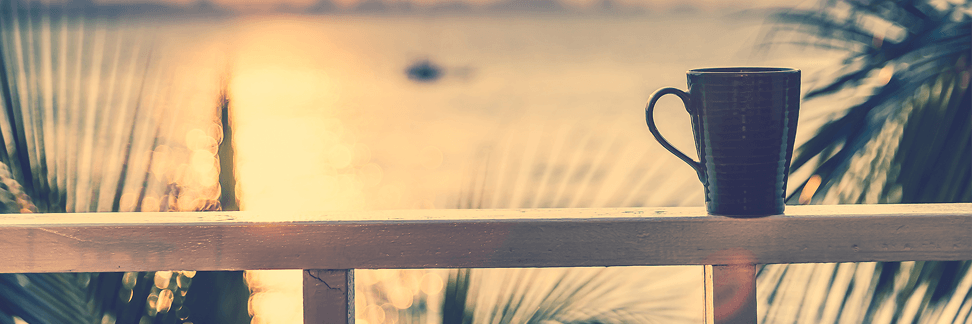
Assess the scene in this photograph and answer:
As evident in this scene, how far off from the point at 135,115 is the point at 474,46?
68.0 inches

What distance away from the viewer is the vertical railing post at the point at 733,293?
0.46m

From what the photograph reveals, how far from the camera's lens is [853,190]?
1108 mm

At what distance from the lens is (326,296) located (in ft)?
1.53

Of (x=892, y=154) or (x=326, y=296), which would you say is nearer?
(x=326, y=296)

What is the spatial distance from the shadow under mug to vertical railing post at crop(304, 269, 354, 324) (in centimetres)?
24

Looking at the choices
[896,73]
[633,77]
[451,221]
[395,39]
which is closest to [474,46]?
[395,39]

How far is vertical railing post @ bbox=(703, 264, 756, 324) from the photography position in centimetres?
46

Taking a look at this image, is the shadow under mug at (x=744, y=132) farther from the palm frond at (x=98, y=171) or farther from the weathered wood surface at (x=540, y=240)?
the palm frond at (x=98, y=171)

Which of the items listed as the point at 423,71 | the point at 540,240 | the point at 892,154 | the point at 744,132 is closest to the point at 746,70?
the point at 744,132

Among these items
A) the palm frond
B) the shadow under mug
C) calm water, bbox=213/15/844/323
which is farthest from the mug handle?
the palm frond

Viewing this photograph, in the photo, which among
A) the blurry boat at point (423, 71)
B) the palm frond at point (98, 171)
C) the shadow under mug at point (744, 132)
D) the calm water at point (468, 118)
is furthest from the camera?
the blurry boat at point (423, 71)

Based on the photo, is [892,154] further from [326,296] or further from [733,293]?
[326,296]

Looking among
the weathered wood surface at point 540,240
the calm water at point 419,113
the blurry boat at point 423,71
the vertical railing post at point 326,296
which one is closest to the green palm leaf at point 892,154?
the calm water at point 419,113

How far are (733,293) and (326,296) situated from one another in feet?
0.88
